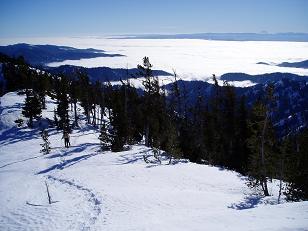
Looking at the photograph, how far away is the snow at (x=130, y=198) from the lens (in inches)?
685

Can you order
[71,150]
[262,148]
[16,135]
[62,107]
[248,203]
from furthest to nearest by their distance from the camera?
[62,107]
[16,135]
[71,150]
[262,148]
[248,203]

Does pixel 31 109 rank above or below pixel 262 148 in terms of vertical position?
below

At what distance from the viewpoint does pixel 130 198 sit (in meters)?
25.0

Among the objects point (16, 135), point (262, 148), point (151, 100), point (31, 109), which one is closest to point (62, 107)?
point (31, 109)

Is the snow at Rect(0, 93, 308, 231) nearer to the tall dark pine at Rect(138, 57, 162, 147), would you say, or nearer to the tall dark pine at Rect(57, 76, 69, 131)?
the tall dark pine at Rect(138, 57, 162, 147)

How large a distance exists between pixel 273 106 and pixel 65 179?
19.7 m

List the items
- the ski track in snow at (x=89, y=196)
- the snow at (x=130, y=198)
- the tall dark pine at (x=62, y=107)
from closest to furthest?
the snow at (x=130, y=198), the ski track in snow at (x=89, y=196), the tall dark pine at (x=62, y=107)

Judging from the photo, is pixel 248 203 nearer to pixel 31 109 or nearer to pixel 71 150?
pixel 71 150

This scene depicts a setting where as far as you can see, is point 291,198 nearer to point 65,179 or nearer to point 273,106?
point 273,106

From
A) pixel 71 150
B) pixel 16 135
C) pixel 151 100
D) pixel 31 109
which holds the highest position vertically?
pixel 151 100

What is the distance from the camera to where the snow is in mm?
17406

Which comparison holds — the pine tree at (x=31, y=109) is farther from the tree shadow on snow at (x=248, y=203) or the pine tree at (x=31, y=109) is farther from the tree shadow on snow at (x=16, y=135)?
the tree shadow on snow at (x=248, y=203)

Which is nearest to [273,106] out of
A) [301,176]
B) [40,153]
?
[301,176]

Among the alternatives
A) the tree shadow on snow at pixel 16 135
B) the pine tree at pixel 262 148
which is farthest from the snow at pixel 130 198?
the tree shadow on snow at pixel 16 135
